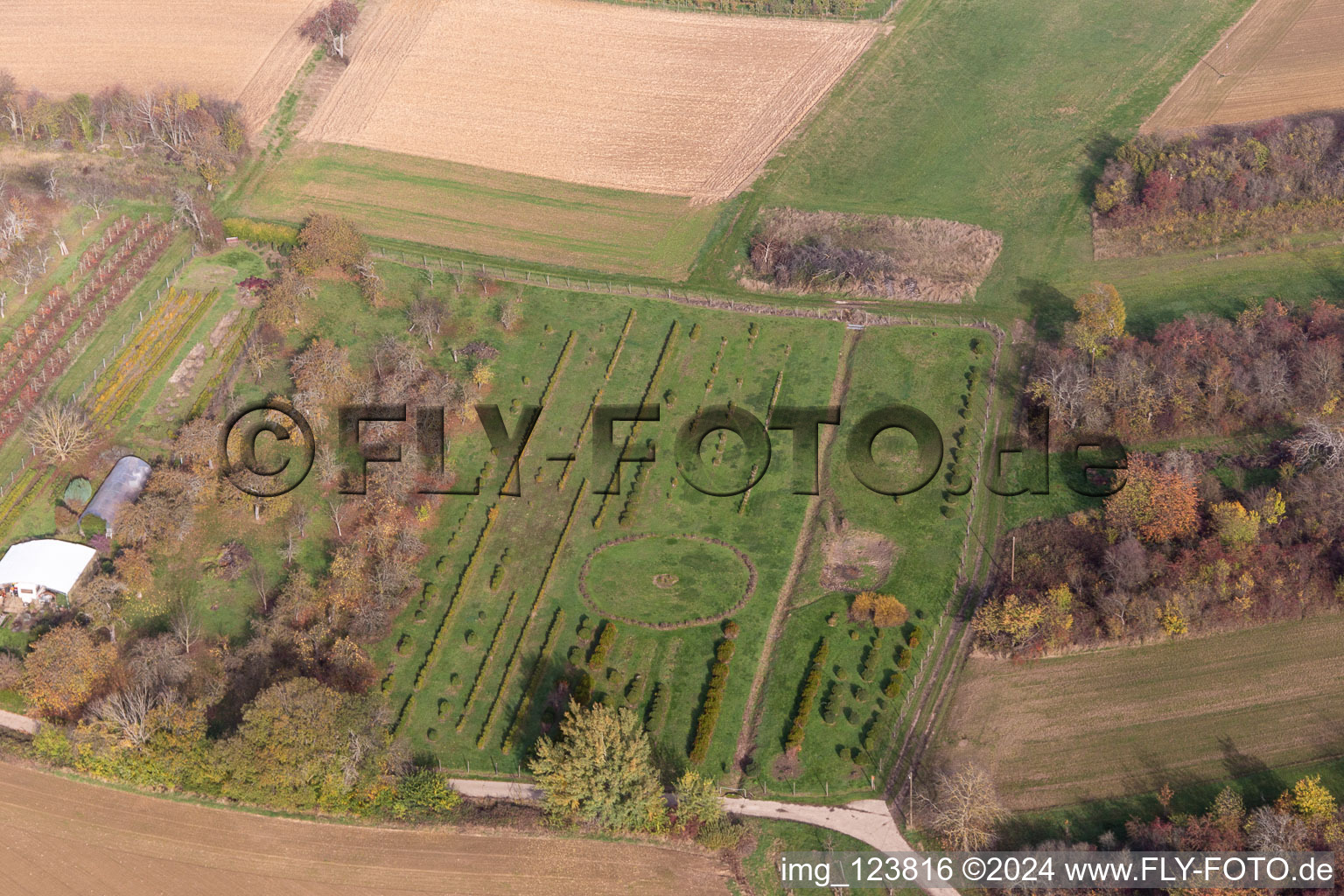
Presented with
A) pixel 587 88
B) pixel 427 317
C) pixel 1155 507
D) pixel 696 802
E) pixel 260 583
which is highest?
pixel 587 88

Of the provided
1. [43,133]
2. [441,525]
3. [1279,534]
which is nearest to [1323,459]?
[1279,534]

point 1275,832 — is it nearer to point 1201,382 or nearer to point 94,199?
point 1201,382

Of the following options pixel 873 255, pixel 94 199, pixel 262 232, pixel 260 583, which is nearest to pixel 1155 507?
pixel 873 255

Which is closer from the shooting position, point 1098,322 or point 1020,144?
point 1098,322

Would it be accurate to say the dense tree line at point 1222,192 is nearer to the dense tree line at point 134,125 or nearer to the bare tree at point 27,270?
the dense tree line at point 134,125

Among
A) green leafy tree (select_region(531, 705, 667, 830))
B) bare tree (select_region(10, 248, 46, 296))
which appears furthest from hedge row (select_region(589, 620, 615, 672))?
bare tree (select_region(10, 248, 46, 296))

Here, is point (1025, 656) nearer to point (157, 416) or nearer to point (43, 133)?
point (157, 416)

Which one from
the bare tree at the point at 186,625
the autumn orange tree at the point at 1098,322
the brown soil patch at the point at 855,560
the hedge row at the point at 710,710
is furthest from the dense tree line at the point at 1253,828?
the bare tree at the point at 186,625
